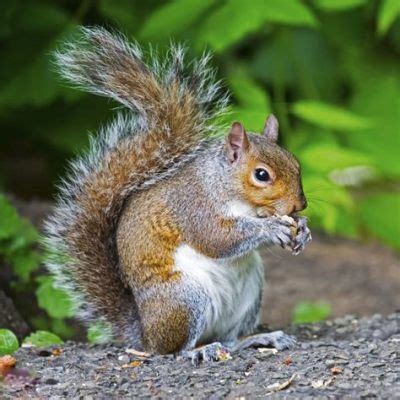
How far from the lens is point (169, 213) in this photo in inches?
160

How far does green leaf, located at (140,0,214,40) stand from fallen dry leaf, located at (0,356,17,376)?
2.25 meters

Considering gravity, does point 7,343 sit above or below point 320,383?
below

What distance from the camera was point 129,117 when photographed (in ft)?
14.5

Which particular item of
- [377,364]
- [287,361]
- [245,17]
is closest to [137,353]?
[287,361]

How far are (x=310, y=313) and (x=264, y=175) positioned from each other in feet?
5.83

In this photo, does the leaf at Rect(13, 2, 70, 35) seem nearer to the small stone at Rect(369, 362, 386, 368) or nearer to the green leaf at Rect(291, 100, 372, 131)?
the green leaf at Rect(291, 100, 372, 131)

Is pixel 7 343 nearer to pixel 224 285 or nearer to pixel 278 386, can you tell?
pixel 224 285

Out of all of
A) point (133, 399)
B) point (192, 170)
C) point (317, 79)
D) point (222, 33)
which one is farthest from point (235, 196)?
point (317, 79)

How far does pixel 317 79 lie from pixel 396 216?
4.15 ft

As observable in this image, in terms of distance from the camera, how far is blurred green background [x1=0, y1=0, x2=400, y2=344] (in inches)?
213

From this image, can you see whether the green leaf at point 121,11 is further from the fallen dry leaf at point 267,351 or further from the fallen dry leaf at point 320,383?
the fallen dry leaf at point 320,383

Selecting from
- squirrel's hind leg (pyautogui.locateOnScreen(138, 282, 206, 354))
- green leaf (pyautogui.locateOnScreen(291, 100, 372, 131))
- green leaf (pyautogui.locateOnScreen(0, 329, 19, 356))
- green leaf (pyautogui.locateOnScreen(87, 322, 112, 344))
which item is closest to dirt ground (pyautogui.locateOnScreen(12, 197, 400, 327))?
green leaf (pyautogui.locateOnScreen(291, 100, 372, 131))

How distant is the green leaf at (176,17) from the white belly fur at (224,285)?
1.71 metres

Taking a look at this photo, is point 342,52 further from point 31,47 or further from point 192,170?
point 192,170
